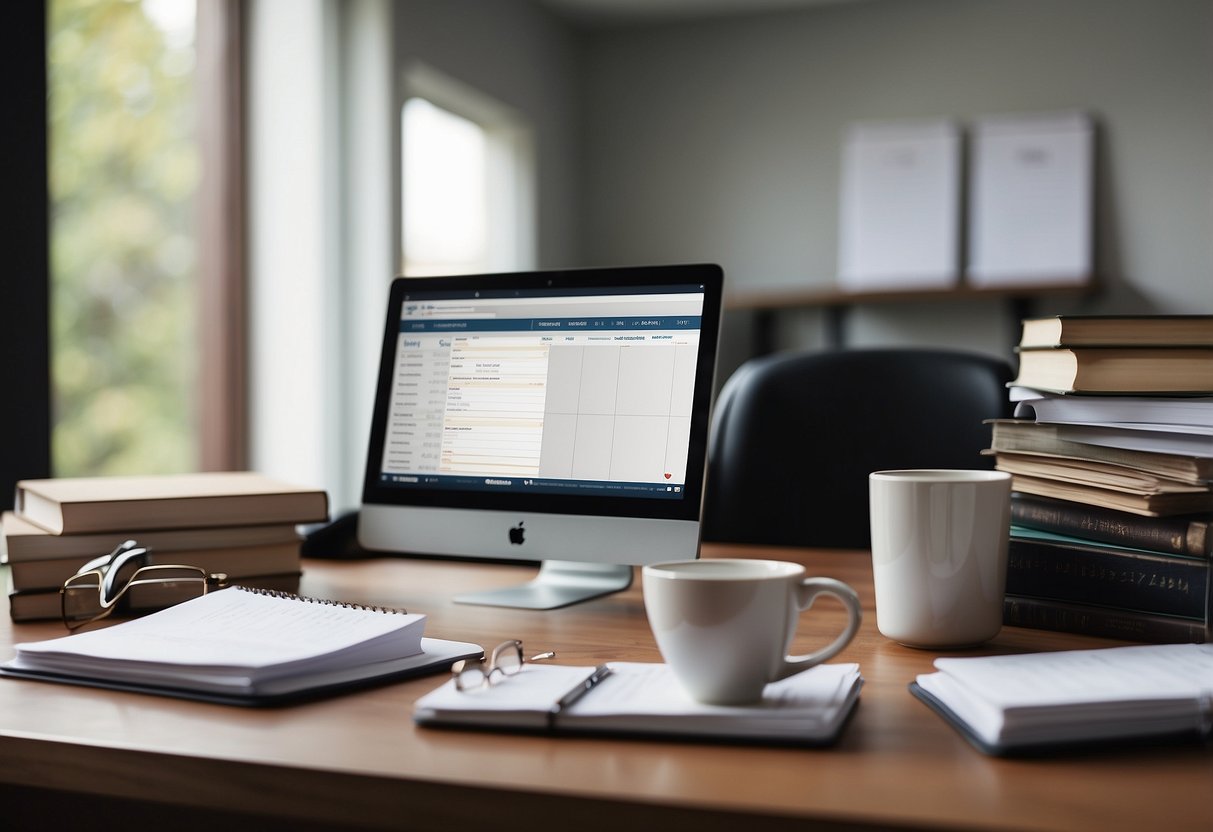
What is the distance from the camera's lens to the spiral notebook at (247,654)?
71cm

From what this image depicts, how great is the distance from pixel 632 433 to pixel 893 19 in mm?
3254

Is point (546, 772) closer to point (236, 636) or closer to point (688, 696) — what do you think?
point (688, 696)

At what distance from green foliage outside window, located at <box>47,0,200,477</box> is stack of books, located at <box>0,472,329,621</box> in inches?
49.9

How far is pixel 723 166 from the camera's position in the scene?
409 centimetres

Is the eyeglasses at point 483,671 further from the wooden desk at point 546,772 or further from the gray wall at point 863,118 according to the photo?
the gray wall at point 863,118

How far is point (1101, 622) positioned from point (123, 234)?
7.60 ft

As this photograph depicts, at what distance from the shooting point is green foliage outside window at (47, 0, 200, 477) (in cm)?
234

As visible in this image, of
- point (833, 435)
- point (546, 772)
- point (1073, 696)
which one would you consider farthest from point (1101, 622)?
point (833, 435)

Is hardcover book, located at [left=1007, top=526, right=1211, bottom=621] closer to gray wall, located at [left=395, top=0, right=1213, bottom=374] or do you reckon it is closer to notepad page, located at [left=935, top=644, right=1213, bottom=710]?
notepad page, located at [left=935, top=644, right=1213, bottom=710]

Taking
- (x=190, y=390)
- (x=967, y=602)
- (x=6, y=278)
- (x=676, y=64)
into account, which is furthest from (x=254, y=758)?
(x=676, y=64)

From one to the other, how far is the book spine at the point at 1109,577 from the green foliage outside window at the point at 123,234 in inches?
78.5

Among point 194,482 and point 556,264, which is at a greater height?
point 556,264

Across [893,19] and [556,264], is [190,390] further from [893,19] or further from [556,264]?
[893,19]

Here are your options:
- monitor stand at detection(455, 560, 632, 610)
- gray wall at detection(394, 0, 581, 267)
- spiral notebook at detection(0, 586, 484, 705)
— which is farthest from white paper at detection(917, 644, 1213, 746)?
gray wall at detection(394, 0, 581, 267)
